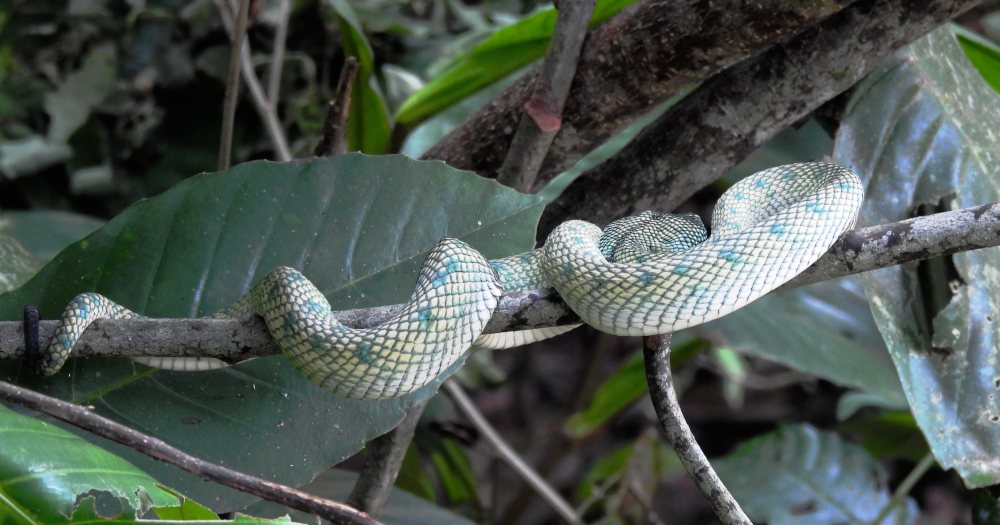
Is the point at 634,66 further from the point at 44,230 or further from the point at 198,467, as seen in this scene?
the point at 44,230

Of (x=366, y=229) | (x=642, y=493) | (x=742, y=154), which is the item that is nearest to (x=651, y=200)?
(x=742, y=154)

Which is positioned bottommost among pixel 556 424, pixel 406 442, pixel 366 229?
pixel 556 424

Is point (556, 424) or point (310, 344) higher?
point (310, 344)

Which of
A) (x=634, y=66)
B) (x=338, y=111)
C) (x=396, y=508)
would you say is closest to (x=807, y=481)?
(x=396, y=508)

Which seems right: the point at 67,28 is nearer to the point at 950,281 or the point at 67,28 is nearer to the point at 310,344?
the point at 310,344

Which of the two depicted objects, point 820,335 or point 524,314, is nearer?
point 524,314

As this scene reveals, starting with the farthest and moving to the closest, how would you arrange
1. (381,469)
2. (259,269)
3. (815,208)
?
1. (381,469)
2. (259,269)
3. (815,208)
